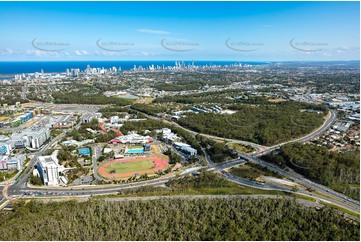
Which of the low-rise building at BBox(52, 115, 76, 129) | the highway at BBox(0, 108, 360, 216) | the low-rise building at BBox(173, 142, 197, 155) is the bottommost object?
the highway at BBox(0, 108, 360, 216)

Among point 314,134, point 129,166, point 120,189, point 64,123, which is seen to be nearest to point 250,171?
point 129,166

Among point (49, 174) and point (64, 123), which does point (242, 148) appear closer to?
point (49, 174)

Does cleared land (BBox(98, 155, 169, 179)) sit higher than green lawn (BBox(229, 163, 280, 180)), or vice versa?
cleared land (BBox(98, 155, 169, 179))

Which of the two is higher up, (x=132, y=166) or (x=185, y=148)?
(x=185, y=148)

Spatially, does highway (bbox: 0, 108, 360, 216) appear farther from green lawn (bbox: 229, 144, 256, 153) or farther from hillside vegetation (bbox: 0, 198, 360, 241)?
green lawn (bbox: 229, 144, 256, 153)

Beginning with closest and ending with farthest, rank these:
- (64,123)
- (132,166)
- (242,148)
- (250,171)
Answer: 1. (250,171)
2. (132,166)
3. (242,148)
4. (64,123)

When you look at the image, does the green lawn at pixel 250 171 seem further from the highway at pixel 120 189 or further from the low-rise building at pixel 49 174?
the low-rise building at pixel 49 174

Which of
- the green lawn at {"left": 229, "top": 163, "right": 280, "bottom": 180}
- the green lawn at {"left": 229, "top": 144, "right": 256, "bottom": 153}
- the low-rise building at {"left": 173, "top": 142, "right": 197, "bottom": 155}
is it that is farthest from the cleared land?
the green lawn at {"left": 229, "top": 144, "right": 256, "bottom": 153}

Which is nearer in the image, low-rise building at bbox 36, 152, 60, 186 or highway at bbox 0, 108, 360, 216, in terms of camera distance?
highway at bbox 0, 108, 360, 216

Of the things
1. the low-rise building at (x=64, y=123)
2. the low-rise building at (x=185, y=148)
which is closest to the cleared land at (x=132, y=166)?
the low-rise building at (x=185, y=148)

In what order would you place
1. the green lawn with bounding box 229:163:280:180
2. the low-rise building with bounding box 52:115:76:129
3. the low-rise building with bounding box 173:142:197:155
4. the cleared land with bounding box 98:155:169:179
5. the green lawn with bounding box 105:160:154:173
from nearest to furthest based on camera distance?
the green lawn with bounding box 229:163:280:180 → the cleared land with bounding box 98:155:169:179 → the green lawn with bounding box 105:160:154:173 → the low-rise building with bounding box 173:142:197:155 → the low-rise building with bounding box 52:115:76:129
